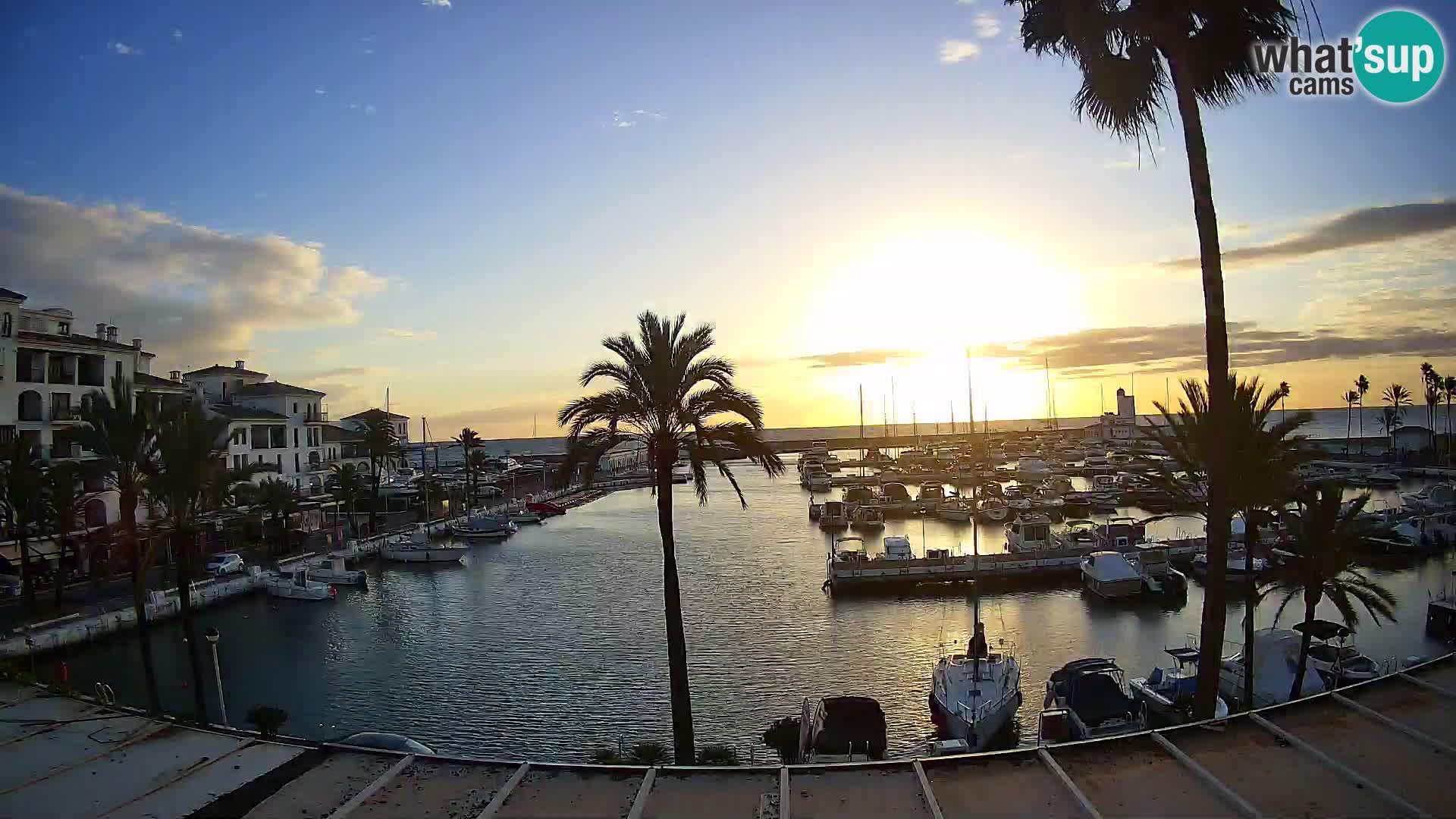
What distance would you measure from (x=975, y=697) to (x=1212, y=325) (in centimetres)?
1211

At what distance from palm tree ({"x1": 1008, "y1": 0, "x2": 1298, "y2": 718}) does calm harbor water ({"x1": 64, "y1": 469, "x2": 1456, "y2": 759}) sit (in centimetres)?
1083

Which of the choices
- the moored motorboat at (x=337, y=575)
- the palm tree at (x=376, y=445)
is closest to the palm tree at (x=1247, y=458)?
the moored motorboat at (x=337, y=575)

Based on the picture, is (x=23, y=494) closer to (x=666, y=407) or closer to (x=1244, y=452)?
(x=666, y=407)

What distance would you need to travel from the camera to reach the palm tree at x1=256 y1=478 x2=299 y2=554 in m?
51.6

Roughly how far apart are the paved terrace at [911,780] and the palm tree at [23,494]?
29.3 m

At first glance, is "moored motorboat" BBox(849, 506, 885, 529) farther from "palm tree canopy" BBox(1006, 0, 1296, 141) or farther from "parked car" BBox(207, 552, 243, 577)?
"palm tree canopy" BBox(1006, 0, 1296, 141)

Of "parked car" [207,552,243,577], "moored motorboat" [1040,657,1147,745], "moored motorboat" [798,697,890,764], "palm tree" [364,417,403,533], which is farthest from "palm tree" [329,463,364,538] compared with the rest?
"moored motorboat" [1040,657,1147,745]

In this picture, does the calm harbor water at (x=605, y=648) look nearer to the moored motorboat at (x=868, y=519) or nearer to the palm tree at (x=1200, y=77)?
the palm tree at (x=1200, y=77)

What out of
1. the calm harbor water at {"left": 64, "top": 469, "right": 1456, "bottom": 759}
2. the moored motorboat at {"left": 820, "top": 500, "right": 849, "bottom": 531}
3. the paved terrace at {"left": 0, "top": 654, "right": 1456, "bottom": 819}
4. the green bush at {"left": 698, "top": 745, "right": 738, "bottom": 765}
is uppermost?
the paved terrace at {"left": 0, "top": 654, "right": 1456, "bottom": 819}

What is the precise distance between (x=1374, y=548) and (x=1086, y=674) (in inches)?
1422

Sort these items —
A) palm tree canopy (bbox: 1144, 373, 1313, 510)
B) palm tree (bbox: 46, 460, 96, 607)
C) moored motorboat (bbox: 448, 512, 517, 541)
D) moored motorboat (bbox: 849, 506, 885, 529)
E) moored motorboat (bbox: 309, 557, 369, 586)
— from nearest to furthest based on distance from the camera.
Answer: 1. palm tree canopy (bbox: 1144, 373, 1313, 510)
2. palm tree (bbox: 46, 460, 96, 607)
3. moored motorboat (bbox: 309, 557, 369, 586)
4. moored motorboat (bbox: 448, 512, 517, 541)
5. moored motorboat (bbox: 849, 506, 885, 529)

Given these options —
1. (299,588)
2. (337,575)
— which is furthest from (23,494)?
(337,575)

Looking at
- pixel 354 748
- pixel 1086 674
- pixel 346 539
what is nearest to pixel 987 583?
pixel 1086 674

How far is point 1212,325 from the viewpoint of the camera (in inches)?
453
